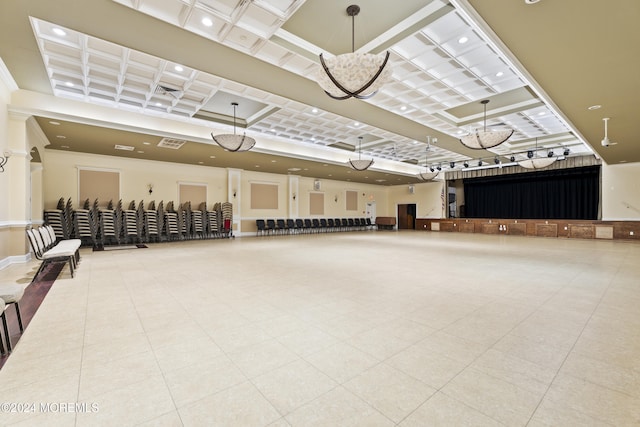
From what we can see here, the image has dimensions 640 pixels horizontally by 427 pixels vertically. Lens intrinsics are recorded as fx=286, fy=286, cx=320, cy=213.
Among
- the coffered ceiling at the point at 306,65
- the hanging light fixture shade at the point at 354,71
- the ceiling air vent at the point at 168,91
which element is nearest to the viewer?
the coffered ceiling at the point at 306,65

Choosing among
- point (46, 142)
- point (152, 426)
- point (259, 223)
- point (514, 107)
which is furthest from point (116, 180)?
point (514, 107)

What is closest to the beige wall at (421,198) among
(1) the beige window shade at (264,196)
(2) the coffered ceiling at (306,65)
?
(2) the coffered ceiling at (306,65)

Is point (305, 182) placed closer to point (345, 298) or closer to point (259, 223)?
point (259, 223)

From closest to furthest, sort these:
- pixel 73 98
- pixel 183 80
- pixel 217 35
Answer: pixel 217 35, pixel 183 80, pixel 73 98

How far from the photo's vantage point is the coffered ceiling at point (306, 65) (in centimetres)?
362

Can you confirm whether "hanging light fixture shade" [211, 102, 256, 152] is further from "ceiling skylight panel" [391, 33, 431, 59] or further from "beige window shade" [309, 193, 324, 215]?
"beige window shade" [309, 193, 324, 215]

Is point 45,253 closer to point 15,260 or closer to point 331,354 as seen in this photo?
point 15,260

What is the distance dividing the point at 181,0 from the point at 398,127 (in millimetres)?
6659

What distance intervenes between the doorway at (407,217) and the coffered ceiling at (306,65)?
411 inches

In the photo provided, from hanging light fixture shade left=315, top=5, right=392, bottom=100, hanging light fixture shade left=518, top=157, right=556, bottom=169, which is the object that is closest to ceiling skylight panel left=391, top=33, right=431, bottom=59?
hanging light fixture shade left=315, top=5, right=392, bottom=100

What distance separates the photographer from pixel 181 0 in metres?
3.59

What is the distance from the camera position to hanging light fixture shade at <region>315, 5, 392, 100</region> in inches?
150

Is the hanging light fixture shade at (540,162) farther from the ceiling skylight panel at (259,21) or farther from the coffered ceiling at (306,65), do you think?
the ceiling skylight panel at (259,21)

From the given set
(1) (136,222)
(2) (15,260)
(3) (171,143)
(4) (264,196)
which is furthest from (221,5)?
(4) (264,196)
